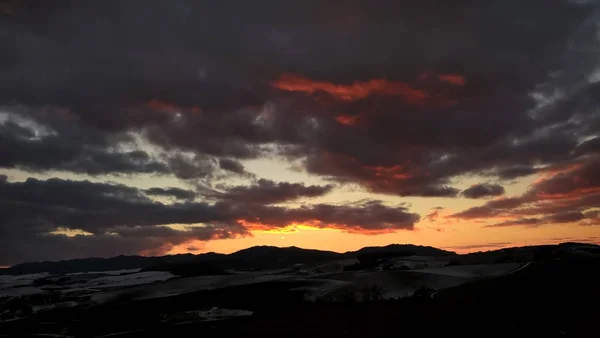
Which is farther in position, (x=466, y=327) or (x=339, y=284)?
(x=339, y=284)

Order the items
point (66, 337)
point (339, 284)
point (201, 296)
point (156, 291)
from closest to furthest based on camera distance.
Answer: point (66, 337) < point (339, 284) < point (201, 296) < point (156, 291)

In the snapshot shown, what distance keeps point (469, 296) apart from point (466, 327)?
15272 mm

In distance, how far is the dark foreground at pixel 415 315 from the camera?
136 feet

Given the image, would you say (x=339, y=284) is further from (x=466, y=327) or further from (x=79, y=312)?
(x=79, y=312)

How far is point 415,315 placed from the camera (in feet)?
157

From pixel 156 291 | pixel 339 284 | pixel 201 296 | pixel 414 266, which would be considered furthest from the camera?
pixel 414 266

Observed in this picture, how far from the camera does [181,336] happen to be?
46562mm

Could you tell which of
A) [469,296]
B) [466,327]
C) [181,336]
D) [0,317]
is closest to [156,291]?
[0,317]

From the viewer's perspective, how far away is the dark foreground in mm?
41312

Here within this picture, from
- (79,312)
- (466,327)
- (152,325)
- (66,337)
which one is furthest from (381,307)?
(79,312)

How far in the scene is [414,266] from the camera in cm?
10681

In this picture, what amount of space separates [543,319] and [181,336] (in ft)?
107

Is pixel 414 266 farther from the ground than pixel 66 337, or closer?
farther from the ground

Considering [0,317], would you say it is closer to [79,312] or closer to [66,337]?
[79,312]
